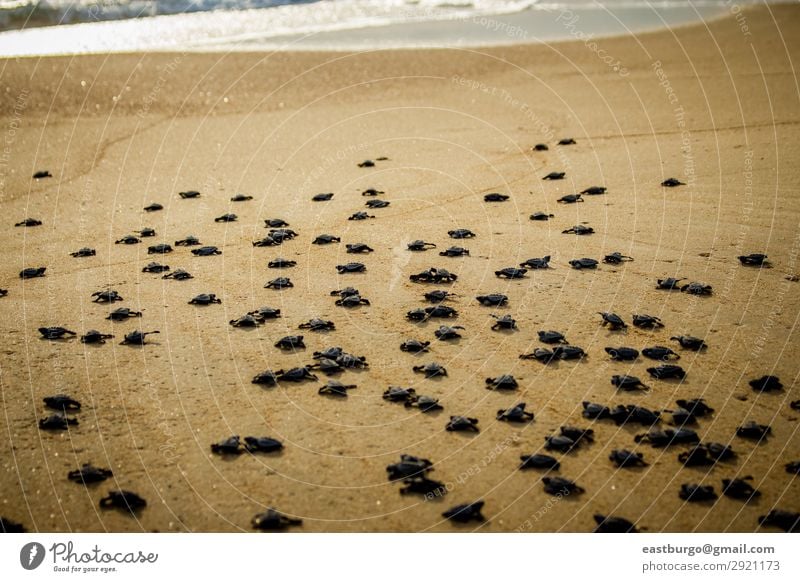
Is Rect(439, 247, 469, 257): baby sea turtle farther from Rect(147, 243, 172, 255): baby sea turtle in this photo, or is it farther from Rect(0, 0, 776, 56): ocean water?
Rect(0, 0, 776, 56): ocean water

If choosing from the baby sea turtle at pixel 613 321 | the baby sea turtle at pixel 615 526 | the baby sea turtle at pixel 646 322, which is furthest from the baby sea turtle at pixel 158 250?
the baby sea turtle at pixel 615 526

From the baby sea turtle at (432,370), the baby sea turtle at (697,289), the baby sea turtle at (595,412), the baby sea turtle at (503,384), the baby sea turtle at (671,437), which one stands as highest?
the baby sea turtle at (697,289)

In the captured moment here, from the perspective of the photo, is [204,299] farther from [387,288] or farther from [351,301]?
[387,288]

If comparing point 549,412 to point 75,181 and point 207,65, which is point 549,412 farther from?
point 207,65

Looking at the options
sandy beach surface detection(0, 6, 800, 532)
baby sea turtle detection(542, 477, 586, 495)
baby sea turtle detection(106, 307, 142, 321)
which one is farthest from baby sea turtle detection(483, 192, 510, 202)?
baby sea turtle detection(542, 477, 586, 495)

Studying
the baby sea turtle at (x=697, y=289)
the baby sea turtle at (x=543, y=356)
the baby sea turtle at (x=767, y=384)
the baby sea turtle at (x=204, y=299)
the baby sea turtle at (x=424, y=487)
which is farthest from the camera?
the baby sea turtle at (x=204, y=299)

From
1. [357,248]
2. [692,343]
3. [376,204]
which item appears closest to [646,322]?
[692,343]

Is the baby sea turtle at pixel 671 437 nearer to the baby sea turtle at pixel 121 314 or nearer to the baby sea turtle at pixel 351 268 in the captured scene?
the baby sea turtle at pixel 351 268
